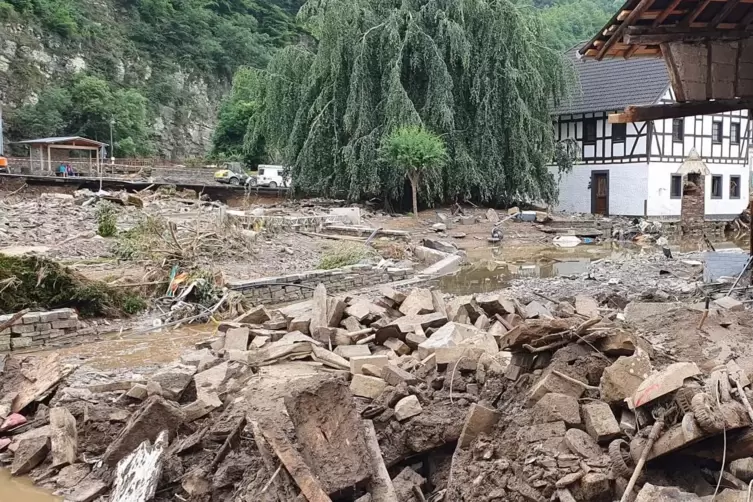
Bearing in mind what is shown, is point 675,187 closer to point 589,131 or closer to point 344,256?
point 589,131

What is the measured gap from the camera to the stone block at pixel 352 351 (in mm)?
6508

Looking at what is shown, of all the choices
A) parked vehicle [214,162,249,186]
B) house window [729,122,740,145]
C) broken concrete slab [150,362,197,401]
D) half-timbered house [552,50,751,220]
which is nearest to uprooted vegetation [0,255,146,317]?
broken concrete slab [150,362,197,401]

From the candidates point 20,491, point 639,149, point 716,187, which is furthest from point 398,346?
point 716,187

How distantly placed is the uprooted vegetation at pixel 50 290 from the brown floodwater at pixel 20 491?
5341 millimetres

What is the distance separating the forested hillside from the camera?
44.1 meters

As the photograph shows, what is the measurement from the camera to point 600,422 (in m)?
3.84

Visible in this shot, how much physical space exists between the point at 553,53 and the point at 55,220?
70.8 ft

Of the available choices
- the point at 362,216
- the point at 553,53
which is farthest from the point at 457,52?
the point at 362,216

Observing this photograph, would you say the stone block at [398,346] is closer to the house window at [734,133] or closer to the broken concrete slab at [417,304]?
the broken concrete slab at [417,304]

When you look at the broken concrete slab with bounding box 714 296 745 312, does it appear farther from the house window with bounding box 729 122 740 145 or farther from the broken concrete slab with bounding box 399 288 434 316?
the house window with bounding box 729 122 740 145

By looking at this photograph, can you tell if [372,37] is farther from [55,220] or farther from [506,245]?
[55,220]

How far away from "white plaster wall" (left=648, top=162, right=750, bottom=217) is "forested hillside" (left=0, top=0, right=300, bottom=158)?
32960 mm

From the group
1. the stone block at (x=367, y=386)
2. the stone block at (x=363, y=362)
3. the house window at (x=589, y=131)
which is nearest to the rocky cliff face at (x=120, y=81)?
the house window at (x=589, y=131)

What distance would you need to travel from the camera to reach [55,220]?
1805 centimetres
